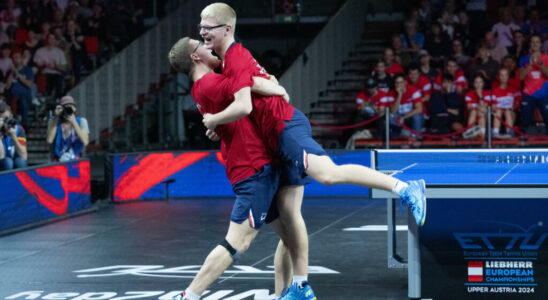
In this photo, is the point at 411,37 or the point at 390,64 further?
the point at 411,37

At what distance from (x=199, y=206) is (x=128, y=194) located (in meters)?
1.30

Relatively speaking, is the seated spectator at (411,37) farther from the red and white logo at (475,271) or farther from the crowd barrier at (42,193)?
the red and white logo at (475,271)

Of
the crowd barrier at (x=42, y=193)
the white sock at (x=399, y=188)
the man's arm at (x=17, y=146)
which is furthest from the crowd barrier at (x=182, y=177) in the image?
→ the white sock at (x=399, y=188)

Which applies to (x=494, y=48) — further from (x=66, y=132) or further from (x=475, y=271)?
(x=475, y=271)

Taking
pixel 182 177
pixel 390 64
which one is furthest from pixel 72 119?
pixel 390 64

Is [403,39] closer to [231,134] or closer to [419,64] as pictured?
[419,64]

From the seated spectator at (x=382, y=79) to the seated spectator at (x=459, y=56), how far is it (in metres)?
1.45

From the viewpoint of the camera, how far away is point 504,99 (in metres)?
16.5

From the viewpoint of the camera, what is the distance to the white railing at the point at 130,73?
716 inches

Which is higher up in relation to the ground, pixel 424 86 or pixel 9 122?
pixel 424 86

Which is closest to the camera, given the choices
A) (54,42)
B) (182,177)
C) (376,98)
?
(182,177)

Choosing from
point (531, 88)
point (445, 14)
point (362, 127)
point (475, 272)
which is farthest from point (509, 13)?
point (475, 272)

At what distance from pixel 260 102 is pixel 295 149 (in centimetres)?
37

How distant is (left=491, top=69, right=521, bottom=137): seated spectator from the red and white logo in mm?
10442
